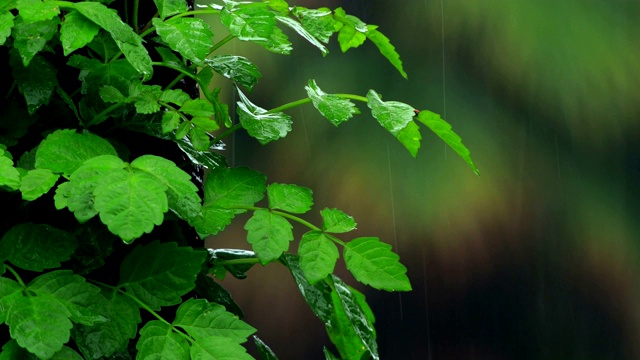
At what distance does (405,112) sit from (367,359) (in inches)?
9.1

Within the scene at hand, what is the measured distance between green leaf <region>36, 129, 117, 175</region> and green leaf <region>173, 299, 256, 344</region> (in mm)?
135

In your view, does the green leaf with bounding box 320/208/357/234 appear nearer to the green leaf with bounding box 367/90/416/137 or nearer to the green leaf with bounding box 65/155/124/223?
the green leaf with bounding box 367/90/416/137

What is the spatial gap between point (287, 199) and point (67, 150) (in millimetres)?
192

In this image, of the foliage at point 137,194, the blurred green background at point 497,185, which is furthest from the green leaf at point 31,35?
the blurred green background at point 497,185

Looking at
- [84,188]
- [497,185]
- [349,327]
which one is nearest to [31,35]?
[84,188]

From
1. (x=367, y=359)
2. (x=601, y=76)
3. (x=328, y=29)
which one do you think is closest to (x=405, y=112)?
(x=328, y=29)

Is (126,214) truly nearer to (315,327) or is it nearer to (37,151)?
(37,151)

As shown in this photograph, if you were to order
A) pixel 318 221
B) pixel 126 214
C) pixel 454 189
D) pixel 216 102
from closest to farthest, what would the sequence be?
pixel 126 214
pixel 216 102
pixel 454 189
pixel 318 221

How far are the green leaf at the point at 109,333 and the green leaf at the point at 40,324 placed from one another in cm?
5

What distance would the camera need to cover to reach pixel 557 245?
4281 mm

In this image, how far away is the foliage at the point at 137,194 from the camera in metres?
0.58

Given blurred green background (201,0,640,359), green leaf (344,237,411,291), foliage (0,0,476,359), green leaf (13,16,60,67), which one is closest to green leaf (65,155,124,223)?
foliage (0,0,476,359)

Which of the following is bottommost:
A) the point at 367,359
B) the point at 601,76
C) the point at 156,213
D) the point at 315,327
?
the point at 315,327

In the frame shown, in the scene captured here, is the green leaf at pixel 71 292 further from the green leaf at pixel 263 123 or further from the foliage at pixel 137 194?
the green leaf at pixel 263 123
